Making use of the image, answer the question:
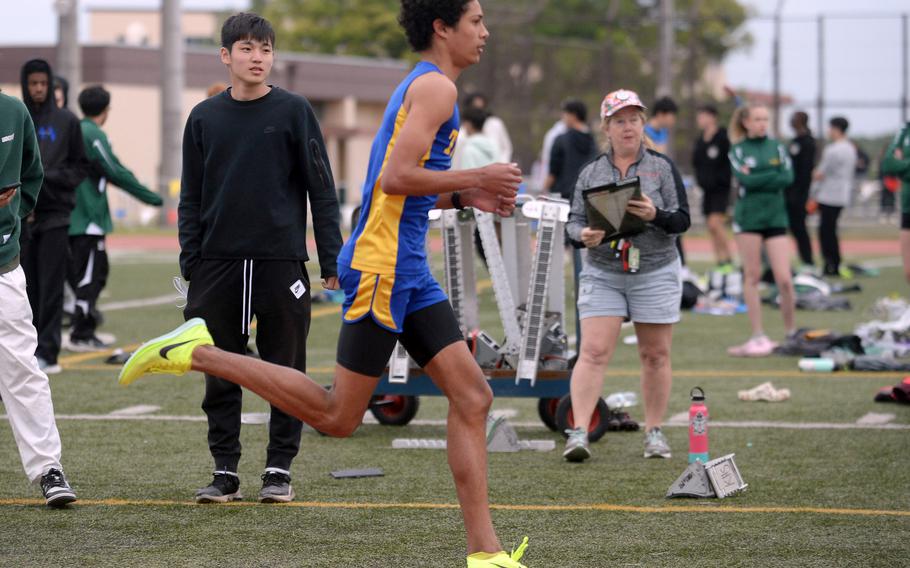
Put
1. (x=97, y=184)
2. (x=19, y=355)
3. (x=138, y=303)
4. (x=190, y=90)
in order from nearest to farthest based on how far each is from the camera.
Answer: (x=19, y=355) → (x=97, y=184) → (x=138, y=303) → (x=190, y=90)

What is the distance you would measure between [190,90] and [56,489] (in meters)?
49.3

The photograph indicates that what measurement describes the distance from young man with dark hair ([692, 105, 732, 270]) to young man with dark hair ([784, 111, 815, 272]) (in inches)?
93.1

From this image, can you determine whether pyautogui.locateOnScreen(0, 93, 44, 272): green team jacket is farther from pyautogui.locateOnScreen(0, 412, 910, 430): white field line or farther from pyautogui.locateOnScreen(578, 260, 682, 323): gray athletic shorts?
pyautogui.locateOnScreen(578, 260, 682, 323): gray athletic shorts

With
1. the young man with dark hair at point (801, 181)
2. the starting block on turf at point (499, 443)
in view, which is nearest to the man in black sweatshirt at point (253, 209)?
the starting block on turf at point (499, 443)

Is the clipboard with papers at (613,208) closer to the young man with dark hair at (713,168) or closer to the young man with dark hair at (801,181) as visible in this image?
the young man with dark hair at (713,168)

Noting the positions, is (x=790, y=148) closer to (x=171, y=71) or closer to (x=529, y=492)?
(x=529, y=492)

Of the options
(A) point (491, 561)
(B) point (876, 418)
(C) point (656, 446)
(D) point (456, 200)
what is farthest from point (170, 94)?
(A) point (491, 561)

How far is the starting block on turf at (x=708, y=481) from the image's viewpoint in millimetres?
6762

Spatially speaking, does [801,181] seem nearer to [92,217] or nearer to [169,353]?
[92,217]

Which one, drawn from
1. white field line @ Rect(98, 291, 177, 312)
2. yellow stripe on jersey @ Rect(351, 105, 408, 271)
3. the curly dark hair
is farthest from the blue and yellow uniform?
white field line @ Rect(98, 291, 177, 312)

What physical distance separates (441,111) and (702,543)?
2099 millimetres

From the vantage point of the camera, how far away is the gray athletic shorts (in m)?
7.86

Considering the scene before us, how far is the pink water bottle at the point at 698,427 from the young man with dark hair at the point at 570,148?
868 centimetres

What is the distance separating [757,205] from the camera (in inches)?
484
